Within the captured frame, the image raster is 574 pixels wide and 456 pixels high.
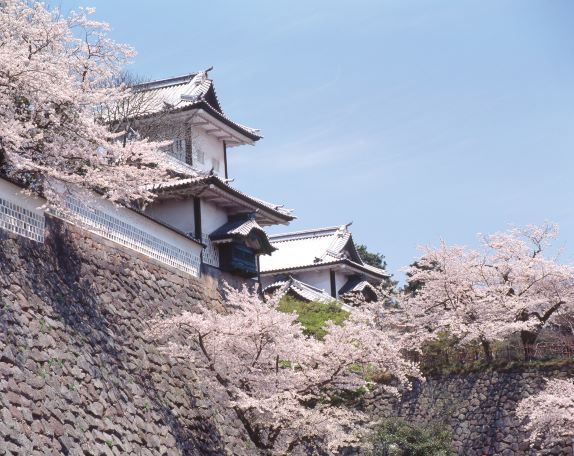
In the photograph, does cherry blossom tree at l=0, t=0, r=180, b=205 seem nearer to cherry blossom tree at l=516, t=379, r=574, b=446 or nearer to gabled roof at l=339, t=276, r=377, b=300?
A: cherry blossom tree at l=516, t=379, r=574, b=446

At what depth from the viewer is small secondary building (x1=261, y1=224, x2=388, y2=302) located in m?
37.1

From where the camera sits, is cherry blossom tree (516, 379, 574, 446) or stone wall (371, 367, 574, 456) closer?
cherry blossom tree (516, 379, 574, 446)

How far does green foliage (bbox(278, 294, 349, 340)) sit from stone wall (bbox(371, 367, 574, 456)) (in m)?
3.49

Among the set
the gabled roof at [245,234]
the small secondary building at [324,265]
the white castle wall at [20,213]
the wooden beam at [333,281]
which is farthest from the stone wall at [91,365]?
the wooden beam at [333,281]

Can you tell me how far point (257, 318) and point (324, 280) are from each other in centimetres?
2026

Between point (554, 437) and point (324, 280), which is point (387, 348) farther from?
point (324, 280)

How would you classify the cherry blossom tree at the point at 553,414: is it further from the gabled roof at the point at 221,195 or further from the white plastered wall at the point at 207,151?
the white plastered wall at the point at 207,151

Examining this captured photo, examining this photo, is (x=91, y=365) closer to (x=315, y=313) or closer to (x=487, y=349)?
(x=487, y=349)

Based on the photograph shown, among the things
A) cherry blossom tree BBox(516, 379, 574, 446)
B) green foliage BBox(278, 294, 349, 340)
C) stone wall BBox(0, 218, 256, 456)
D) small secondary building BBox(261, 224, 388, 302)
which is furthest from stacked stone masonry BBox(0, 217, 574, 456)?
small secondary building BBox(261, 224, 388, 302)

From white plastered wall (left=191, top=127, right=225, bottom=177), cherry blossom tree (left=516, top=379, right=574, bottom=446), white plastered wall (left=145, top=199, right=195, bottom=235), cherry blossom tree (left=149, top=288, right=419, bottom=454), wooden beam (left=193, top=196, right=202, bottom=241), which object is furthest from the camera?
white plastered wall (left=191, top=127, right=225, bottom=177)

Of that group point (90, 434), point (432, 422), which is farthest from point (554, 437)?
point (90, 434)

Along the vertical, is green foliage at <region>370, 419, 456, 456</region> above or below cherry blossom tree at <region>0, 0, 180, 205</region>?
below

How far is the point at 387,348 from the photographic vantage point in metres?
19.2

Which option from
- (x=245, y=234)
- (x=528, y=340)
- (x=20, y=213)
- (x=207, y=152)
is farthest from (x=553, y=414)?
(x=207, y=152)
